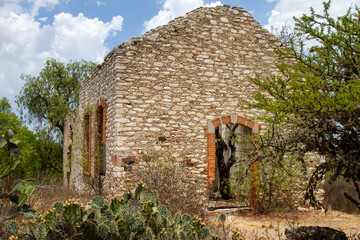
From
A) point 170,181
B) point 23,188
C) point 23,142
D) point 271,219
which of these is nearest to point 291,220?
point 271,219

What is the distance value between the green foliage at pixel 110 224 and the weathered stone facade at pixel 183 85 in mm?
4363

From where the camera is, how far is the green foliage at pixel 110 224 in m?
3.38

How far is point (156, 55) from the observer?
8688 mm

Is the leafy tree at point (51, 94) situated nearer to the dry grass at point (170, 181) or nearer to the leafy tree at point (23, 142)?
the leafy tree at point (23, 142)

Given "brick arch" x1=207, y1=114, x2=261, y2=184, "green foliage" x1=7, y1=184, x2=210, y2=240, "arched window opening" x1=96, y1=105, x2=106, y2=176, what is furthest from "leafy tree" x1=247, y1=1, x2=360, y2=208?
"arched window opening" x1=96, y1=105, x2=106, y2=176

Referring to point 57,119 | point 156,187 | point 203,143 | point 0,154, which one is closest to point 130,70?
point 203,143

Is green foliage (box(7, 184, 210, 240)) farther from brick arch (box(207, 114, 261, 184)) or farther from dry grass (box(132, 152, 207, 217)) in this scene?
brick arch (box(207, 114, 261, 184))

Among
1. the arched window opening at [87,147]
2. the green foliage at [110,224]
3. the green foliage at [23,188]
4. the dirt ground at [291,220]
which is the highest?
the arched window opening at [87,147]

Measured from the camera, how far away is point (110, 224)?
3363 millimetres

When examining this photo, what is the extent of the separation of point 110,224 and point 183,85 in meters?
5.76

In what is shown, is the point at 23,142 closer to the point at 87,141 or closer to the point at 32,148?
the point at 32,148

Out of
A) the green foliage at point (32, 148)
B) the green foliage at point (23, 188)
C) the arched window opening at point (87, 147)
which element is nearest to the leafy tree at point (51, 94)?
the green foliage at point (32, 148)

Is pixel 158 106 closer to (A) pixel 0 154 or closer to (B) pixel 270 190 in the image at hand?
(B) pixel 270 190

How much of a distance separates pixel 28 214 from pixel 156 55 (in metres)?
5.57
